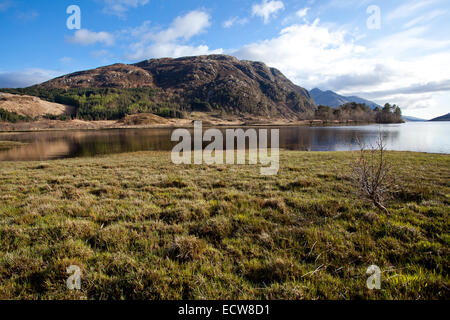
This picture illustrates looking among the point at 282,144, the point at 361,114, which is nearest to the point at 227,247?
the point at 282,144

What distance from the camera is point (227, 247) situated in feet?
13.8

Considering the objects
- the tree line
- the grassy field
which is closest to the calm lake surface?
the grassy field

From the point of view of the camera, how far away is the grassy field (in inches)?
119

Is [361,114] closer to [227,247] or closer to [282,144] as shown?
[282,144]

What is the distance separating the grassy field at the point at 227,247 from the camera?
9.95 feet

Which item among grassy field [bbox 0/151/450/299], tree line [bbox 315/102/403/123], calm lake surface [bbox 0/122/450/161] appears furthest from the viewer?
tree line [bbox 315/102/403/123]

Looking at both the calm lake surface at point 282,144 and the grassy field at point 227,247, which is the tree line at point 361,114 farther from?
the grassy field at point 227,247

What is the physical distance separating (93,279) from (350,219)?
6.22 metres

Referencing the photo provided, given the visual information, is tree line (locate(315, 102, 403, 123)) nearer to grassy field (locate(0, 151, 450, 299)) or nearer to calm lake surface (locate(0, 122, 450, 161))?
calm lake surface (locate(0, 122, 450, 161))

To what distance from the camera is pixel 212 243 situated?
4461mm

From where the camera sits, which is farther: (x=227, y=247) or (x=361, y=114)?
(x=361, y=114)
